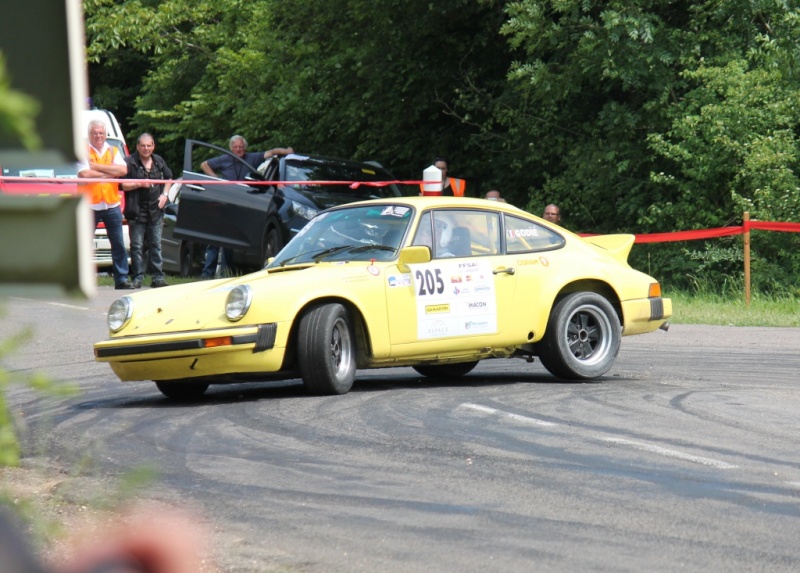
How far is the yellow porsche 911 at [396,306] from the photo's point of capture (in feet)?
29.3

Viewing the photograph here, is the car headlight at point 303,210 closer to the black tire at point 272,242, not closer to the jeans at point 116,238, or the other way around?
the black tire at point 272,242

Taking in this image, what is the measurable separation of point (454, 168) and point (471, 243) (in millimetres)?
18043

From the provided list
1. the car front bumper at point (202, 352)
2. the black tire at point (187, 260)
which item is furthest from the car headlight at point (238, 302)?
the black tire at point (187, 260)

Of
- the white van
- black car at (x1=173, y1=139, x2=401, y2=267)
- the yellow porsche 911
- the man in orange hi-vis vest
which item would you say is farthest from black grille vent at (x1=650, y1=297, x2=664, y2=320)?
the white van

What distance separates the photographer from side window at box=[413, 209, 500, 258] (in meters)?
9.98

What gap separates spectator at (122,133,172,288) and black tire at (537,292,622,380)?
899 cm

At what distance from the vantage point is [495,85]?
26438 millimetres

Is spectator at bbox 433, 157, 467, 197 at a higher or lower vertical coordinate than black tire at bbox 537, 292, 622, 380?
higher

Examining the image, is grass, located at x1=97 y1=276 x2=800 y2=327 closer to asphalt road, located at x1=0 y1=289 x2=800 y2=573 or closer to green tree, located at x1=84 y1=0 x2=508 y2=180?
asphalt road, located at x1=0 y1=289 x2=800 y2=573

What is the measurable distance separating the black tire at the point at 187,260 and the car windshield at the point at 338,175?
5395 millimetres

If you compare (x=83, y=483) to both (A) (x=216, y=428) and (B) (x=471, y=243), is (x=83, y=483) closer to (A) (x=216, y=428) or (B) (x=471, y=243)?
(A) (x=216, y=428)

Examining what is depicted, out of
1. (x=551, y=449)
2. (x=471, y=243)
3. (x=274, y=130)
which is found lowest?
(x=551, y=449)

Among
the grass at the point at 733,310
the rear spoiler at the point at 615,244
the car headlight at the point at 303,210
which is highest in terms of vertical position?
the car headlight at the point at 303,210

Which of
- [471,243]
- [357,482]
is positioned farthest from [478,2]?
[357,482]
